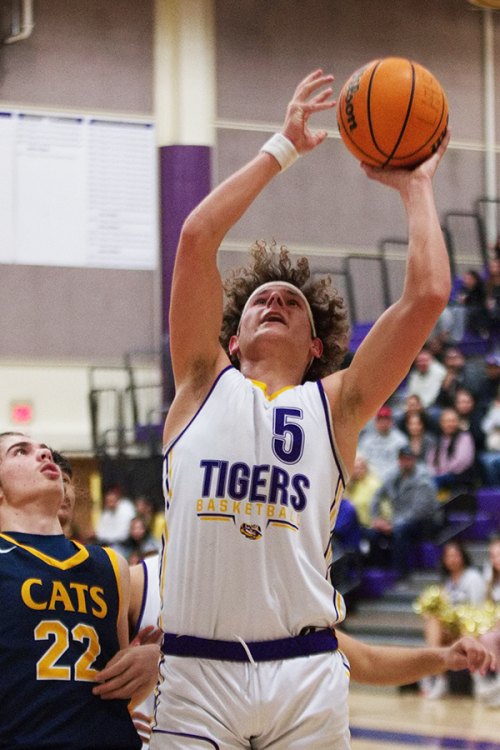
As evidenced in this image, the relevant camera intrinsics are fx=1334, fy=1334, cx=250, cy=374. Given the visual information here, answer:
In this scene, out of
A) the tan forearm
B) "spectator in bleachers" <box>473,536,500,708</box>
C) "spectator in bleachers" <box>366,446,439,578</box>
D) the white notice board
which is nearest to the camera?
the tan forearm

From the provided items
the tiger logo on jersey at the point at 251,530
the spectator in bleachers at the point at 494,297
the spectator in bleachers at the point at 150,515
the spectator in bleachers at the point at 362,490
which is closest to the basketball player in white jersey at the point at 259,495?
the tiger logo on jersey at the point at 251,530

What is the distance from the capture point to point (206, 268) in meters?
3.00

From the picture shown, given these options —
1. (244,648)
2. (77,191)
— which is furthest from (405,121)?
(77,191)

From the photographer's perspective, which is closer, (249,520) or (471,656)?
(249,520)

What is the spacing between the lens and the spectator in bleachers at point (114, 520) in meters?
12.6

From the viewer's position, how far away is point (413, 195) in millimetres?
3064

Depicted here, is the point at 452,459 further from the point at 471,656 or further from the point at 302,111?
the point at 302,111

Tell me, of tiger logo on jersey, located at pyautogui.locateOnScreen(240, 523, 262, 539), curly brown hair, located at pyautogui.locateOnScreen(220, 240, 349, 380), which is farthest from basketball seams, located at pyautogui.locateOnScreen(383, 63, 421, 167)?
tiger logo on jersey, located at pyautogui.locateOnScreen(240, 523, 262, 539)

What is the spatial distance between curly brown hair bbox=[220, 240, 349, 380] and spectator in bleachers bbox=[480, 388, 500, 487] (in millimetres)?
7967

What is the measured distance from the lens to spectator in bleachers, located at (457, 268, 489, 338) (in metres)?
13.3

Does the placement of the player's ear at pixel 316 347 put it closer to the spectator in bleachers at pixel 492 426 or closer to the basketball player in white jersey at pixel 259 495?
the basketball player in white jersey at pixel 259 495

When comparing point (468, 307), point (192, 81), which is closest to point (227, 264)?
point (192, 81)

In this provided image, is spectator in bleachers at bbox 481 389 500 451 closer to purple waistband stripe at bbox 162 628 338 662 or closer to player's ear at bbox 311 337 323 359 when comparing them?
player's ear at bbox 311 337 323 359

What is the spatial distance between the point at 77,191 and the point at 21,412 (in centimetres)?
252
